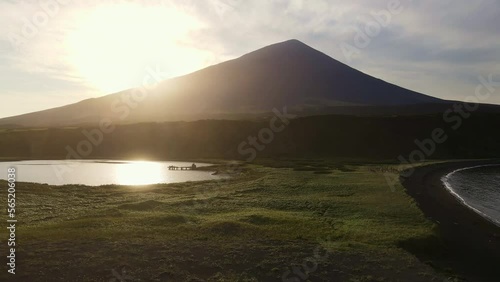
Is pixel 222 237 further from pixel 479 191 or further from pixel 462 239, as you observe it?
pixel 479 191

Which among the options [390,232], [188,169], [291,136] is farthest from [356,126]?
[390,232]

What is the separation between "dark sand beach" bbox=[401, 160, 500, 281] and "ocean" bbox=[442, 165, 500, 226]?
169cm

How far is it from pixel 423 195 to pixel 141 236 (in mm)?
31960

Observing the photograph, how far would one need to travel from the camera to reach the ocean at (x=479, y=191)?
41.4 meters

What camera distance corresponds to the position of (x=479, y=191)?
55.6m

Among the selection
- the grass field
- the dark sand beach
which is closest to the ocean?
the dark sand beach

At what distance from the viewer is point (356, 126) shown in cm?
Result: 13738

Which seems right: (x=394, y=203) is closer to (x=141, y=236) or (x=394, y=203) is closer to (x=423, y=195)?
(x=423, y=195)

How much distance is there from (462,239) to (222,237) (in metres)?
16.0

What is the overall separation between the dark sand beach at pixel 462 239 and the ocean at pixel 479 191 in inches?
66.7

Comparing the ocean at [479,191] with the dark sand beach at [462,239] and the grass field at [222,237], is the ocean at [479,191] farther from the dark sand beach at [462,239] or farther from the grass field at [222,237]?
the grass field at [222,237]

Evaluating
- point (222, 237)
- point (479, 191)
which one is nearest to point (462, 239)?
point (222, 237)

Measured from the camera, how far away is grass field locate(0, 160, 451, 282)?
21016 mm

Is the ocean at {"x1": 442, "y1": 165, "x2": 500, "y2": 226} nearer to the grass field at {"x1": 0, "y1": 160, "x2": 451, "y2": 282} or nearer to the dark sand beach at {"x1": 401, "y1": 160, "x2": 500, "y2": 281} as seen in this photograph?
the dark sand beach at {"x1": 401, "y1": 160, "x2": 500, "y2": 281}
